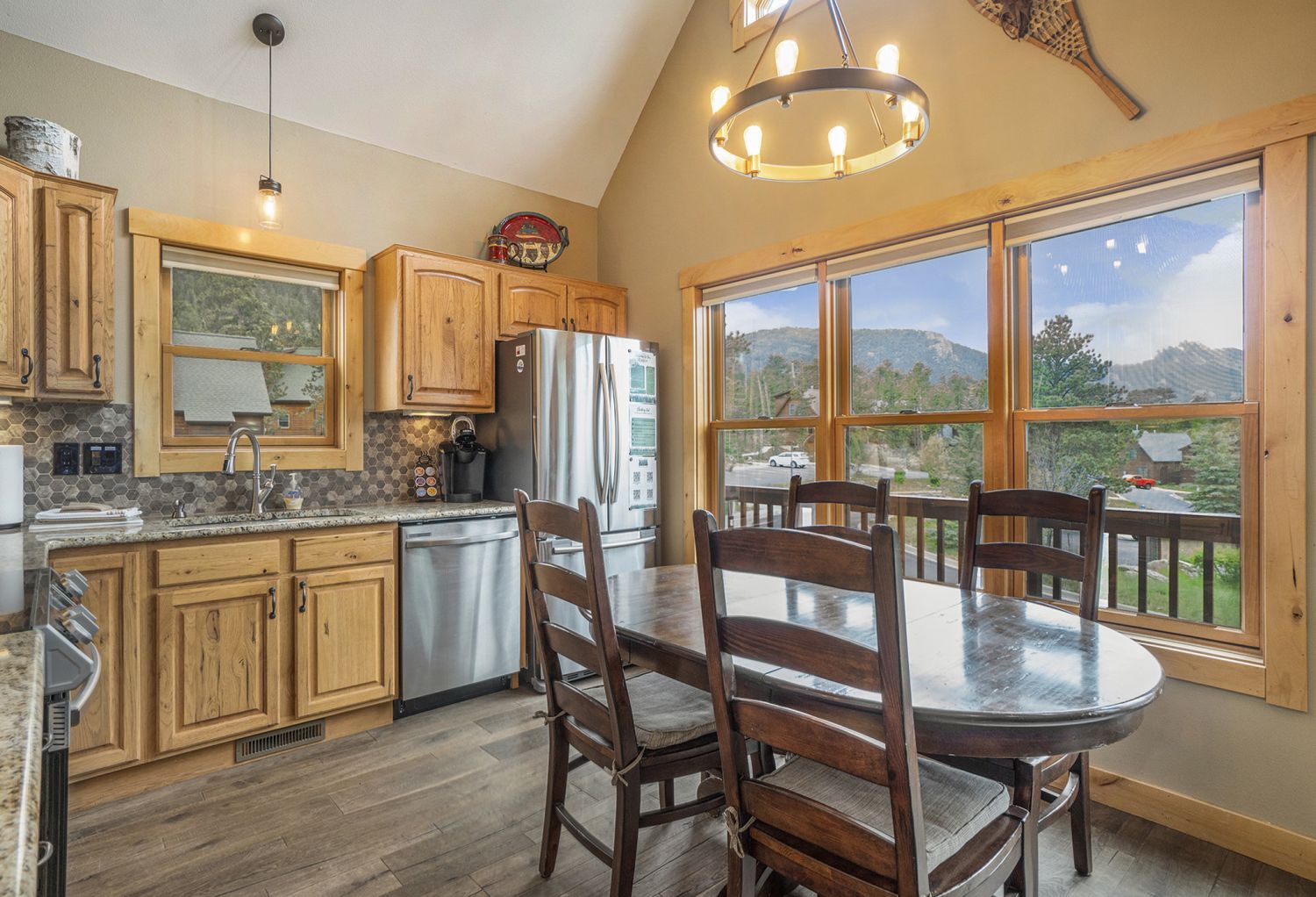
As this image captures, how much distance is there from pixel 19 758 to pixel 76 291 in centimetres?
271

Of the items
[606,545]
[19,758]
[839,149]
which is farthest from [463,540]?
[19,758]

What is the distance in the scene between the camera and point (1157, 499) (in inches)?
95.1

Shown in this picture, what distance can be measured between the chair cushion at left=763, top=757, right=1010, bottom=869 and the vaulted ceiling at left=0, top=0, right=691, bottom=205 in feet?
12.0

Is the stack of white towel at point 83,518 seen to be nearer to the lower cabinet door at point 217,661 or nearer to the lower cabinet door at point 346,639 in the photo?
the lower cabinet door at point 217,661

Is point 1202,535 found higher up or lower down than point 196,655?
higher up

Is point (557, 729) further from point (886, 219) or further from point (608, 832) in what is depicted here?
point (886, 219)

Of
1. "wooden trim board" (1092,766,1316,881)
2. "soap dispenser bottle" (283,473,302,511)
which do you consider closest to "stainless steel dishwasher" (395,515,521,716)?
"soap dispenser bottle" (283,473,302,511)

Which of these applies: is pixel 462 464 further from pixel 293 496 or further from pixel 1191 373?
pixel 1191 373

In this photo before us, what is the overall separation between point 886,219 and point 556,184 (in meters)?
2.26

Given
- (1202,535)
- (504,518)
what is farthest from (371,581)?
(1202,535)

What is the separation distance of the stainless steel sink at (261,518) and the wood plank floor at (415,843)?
0.97 metres

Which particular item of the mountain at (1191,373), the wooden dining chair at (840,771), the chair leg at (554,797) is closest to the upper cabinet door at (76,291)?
the chair leg at (554,797)

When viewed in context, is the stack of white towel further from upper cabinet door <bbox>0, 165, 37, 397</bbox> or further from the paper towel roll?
upper cabinet door <bbox>0, 165, 37, 397</bbox>

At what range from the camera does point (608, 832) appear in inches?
88.7
